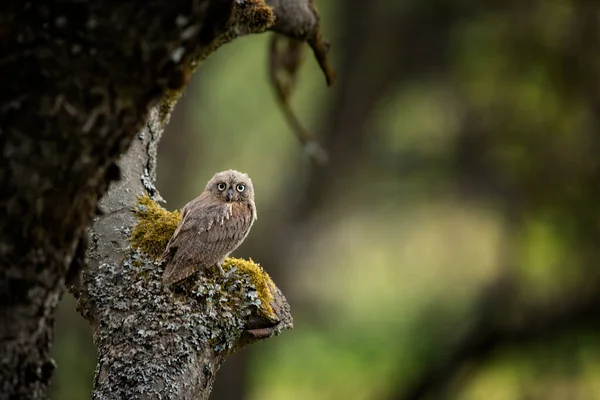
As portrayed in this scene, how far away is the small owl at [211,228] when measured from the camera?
9.27 feet

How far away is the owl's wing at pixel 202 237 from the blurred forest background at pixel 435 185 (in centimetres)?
336

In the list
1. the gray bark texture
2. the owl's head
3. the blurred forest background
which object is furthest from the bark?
the blurred forest background

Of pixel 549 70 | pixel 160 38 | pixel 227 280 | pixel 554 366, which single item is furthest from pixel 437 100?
pixel 160 38

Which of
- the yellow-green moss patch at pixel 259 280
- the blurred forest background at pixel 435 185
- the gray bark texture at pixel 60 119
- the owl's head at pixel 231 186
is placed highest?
the gray bark texture at pixel 60 119

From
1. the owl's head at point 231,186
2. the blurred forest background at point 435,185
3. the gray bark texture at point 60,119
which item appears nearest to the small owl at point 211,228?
the owl's head at point 231,186

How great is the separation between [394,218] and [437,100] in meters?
3.22

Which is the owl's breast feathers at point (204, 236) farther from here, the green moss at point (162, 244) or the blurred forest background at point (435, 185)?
the blurred forest background at point (435, 185)

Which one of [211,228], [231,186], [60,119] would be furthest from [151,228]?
[60,119]

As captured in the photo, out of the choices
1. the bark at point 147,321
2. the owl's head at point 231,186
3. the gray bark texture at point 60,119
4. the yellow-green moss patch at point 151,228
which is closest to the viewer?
the gray bark texture at point 60,119

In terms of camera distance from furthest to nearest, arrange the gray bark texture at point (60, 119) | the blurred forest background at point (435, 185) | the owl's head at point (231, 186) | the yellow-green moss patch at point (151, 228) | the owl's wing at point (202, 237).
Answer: the blurred forest background at point (435, 185), the owl's head at point (231, 186), the yellow-green moss patch at point (151, 228), the owl's wing at point (202, 237), the gray bark texture at point (60, 119)

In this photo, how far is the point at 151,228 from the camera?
9.91 ft

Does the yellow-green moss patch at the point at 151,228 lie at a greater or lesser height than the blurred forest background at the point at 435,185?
greater

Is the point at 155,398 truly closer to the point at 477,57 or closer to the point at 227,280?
the point at 227,280

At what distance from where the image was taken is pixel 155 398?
2.51 meters
